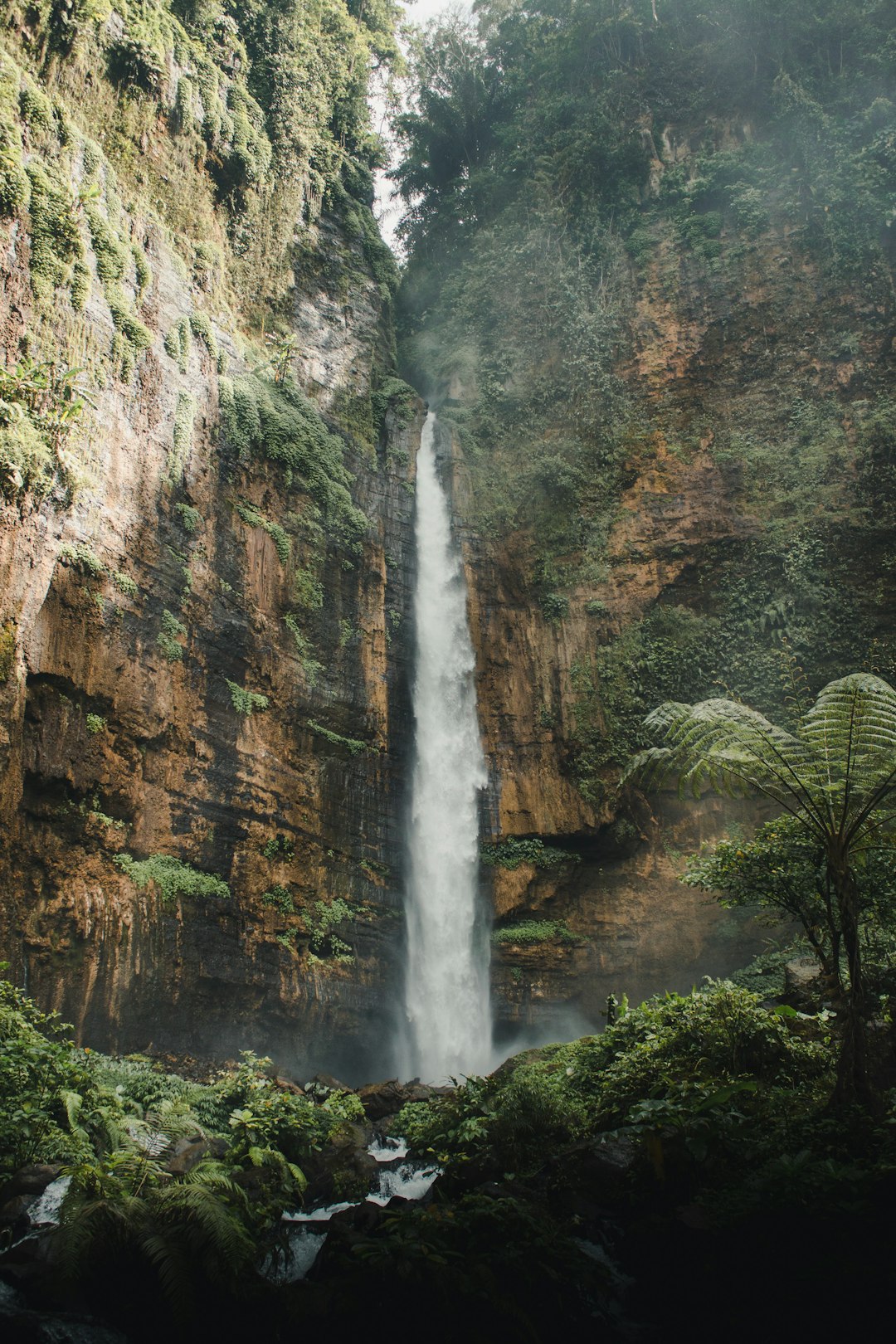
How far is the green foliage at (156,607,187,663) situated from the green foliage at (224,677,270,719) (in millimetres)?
1104

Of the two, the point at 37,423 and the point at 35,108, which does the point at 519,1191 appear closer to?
the point at 37,423

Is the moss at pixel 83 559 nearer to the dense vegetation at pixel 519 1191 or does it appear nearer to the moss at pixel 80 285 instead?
the moss at pixel 80 285

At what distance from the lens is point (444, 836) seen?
51.7 feet

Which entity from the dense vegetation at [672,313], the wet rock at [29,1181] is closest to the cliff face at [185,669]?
the wet rock at [29,1181]

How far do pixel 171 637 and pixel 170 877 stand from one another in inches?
146

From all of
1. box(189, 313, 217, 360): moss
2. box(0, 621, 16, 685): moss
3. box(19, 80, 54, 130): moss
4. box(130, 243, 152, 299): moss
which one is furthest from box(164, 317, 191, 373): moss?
box(0, 621, 16, 685): moss

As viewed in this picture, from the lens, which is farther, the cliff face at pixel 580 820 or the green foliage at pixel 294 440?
the green foliage at pixel 294 440

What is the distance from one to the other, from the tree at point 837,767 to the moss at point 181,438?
964cm

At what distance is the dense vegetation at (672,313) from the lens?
16.5 m

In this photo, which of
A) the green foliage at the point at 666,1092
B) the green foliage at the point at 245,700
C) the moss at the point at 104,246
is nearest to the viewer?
the green foliage at the point at 666,1092

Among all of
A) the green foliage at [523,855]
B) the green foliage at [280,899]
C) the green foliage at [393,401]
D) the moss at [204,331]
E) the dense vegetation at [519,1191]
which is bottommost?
the dense vegetation at [519,1191]

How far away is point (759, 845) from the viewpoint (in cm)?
847

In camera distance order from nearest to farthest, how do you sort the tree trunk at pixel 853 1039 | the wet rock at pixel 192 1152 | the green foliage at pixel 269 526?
the tree trunk at pixel 853 1039, the wet rock at pixel 192 1152, the green foliage at pixel 269 526

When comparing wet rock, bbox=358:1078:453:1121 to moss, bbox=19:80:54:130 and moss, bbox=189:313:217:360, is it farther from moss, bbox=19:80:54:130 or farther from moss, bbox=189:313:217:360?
moss, bbox=19:80:54:130
